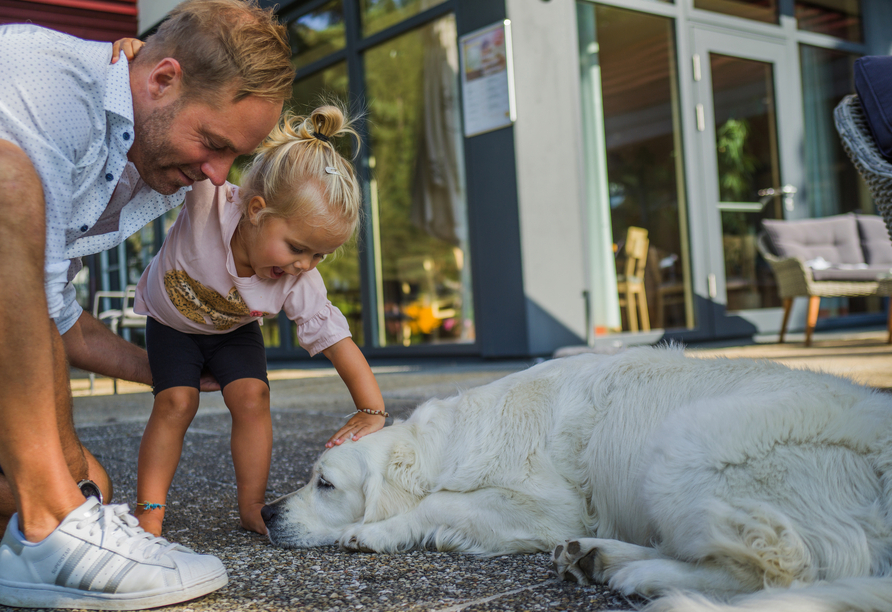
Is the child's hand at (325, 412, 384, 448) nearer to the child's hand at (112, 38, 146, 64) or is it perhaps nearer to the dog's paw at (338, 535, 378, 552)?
the dog's paw at (338, 535, 378, 552)

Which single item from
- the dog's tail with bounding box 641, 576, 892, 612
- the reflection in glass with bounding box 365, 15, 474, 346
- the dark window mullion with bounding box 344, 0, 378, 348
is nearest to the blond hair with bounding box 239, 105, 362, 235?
the dog's tail with bounding box 641, 576, 892, 612

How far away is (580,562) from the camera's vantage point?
Result: 1.58 meters

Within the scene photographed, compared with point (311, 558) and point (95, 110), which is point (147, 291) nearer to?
point (95, 110)

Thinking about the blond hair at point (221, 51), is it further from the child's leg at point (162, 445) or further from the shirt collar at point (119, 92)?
the child's leg at point (162, 445)

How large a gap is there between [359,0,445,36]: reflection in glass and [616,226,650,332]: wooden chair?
296 cm

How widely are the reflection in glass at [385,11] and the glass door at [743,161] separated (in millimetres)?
2819

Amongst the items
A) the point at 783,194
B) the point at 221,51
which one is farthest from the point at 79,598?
the point at 783,194

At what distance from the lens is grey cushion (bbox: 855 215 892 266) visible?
7625 millimetres

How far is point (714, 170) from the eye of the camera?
7.54 m

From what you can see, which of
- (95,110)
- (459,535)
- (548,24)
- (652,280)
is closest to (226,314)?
(95,110)

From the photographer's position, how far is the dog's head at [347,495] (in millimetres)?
1982

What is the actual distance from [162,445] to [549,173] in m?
4.62

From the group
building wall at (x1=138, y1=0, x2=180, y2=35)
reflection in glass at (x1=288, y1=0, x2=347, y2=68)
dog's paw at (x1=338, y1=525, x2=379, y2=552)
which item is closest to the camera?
dog's paw at (x1=338, y1=525, x2=379, y2=552)

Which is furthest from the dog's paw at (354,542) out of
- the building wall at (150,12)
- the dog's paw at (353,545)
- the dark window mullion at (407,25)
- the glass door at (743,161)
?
the building wall at (150,12)
